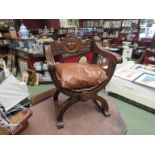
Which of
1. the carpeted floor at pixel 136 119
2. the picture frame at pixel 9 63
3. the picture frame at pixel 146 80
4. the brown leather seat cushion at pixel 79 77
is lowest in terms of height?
the carpeted floor at pixel 136 119

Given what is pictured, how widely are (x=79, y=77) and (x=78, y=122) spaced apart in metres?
0.48

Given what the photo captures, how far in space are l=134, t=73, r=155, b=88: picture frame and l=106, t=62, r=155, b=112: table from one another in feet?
0.16

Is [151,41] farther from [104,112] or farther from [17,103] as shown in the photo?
[17,103]

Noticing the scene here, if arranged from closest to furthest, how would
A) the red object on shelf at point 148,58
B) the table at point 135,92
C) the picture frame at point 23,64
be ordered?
the table at point 135,92
the picture frame at point 23,64
the red object on shelf at point 148,58

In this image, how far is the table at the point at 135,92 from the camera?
178 centimetres

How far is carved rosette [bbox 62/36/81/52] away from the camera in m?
1.50

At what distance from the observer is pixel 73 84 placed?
48.8 inches

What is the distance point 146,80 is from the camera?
187cm

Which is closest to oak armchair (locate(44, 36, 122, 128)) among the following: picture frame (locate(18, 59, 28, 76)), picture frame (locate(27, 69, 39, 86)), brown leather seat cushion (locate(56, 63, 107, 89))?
brown leather seat cushion (locate(56, 63, 107, 89))

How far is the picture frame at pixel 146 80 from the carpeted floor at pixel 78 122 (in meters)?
0.51

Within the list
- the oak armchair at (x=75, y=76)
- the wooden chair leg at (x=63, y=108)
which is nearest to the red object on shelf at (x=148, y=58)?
the oak armchair at (x=75, y=76)

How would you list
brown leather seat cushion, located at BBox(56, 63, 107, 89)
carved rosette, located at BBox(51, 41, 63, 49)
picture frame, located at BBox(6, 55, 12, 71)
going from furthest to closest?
picture frame, located at BBox(6, 55, 12, 71), carved rosette, located at BBox(51, 41, 63, 49), brown leather seat cushion, located at BBox(56, 63, 107, 89)

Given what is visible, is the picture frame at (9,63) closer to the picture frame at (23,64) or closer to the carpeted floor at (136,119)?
the picture frame at (23,64)

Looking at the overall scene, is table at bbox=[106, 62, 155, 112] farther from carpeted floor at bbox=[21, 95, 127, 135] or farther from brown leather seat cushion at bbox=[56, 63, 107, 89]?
brown leather seat cushion at bbox=[56, 63, 107, 89]
